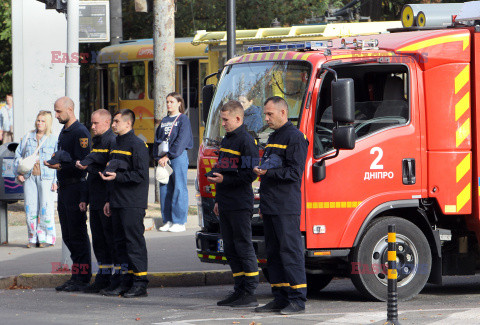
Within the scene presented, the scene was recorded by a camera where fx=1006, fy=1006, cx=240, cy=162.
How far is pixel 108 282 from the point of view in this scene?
10.8m

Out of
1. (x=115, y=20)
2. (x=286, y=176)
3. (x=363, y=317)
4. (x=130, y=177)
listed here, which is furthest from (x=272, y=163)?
(x=115, y=20)

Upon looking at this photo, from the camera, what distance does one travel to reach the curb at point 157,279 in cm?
1113

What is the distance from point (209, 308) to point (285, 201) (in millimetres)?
1405

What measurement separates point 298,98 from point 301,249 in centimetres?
144

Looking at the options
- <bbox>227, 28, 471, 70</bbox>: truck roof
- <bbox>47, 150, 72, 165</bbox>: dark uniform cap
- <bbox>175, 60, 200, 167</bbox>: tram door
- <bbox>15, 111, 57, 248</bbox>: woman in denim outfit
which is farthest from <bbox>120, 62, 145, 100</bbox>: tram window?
<bbox>227, 28, 471, 70</bbox>: truck roof

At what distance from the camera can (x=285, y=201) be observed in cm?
888

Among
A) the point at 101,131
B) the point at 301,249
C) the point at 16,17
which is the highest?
the point at 16,17

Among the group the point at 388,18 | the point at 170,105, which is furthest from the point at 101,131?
the point at 388,18

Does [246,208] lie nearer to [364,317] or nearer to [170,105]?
[364,317]

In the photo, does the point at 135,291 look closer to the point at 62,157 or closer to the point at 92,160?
the point at 92,160

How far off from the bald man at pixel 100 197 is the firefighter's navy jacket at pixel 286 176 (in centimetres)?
219

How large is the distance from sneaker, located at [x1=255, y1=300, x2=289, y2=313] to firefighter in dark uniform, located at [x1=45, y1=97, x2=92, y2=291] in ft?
8.23

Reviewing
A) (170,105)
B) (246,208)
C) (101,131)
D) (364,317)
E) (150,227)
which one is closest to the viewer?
(364,317)

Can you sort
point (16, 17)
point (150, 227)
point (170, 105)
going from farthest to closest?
point (16, 17) < point (150, 227) < point (170, 105)
